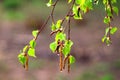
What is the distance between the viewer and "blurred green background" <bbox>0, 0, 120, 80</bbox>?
18.4 feet

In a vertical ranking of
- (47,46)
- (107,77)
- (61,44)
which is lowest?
(107,77)

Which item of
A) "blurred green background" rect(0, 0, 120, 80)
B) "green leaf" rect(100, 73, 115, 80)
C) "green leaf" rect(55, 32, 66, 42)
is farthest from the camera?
"blurred green background" rect(0, 0, 120, 80)

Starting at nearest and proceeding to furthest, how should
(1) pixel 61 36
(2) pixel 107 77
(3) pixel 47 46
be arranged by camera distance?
1. (1) pixel 61 36
2. (2) pixel 107 77
3. (3) pixel 47 46

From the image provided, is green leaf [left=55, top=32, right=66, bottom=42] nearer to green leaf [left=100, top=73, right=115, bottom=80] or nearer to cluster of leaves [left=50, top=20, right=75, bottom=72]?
cluster of leaves [left=50, top=20, right=75, bottom=72]

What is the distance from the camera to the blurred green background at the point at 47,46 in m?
5.61

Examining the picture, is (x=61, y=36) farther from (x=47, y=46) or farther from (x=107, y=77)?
(x=47, y=46)

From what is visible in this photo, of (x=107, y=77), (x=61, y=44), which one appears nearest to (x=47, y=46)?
(x=107, y=77)

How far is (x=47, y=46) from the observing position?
649 cm

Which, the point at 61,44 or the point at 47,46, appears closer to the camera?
the point at 61,44

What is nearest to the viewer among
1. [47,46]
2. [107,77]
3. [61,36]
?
[61,36]

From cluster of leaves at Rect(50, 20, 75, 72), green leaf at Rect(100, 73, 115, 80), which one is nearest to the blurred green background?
green leaf at Rect(100, 73, 115, 80)

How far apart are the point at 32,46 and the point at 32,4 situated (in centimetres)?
643

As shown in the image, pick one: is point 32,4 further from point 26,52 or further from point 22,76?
point 26,52

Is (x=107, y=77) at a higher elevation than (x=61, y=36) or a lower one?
lower
